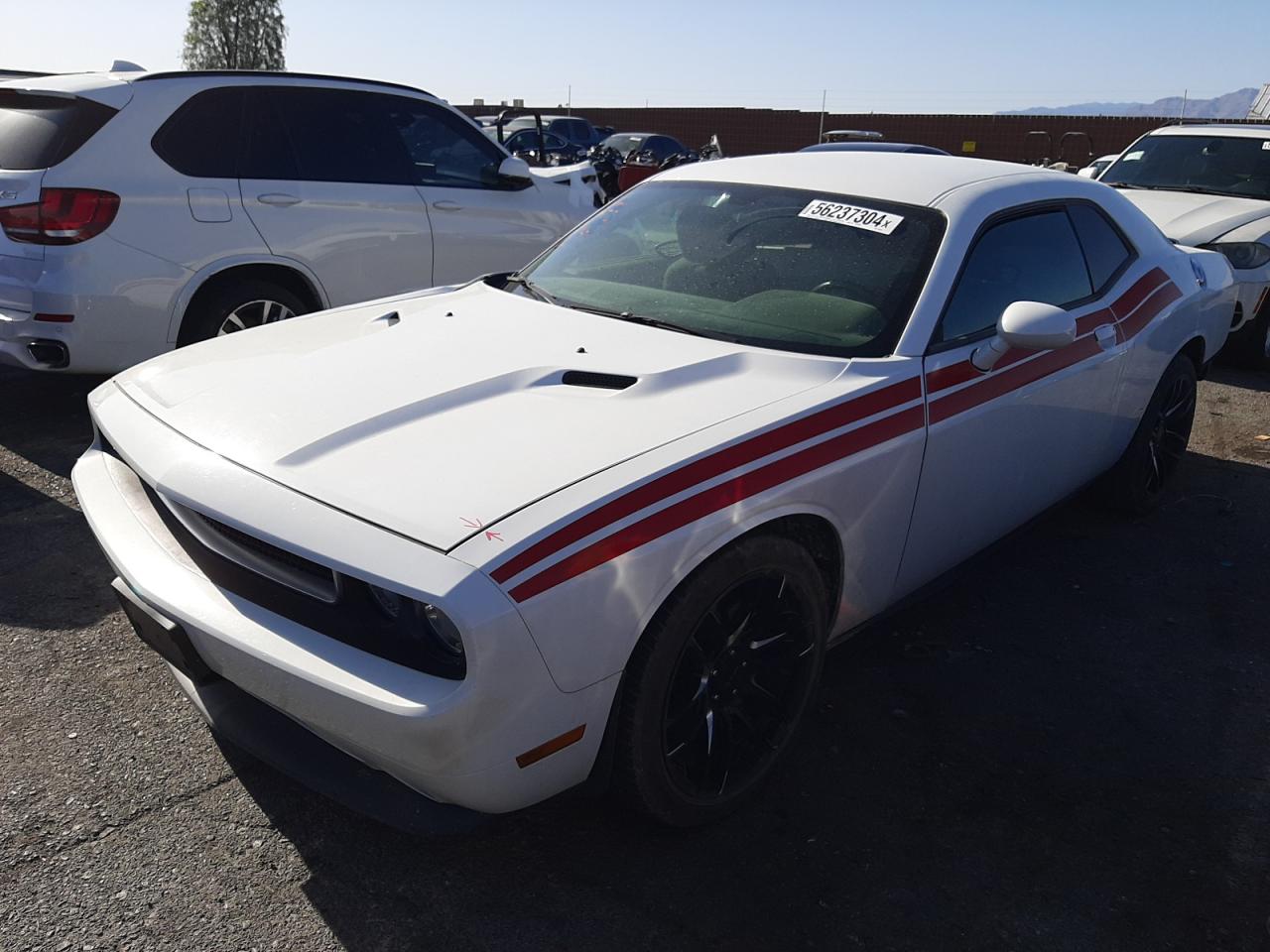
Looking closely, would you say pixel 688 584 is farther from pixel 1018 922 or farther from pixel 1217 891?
pixel 1217 891

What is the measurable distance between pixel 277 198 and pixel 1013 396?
12.8ft

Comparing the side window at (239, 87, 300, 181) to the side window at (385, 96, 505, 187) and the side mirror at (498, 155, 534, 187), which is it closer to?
the side window at (385, 96, 505, 187)

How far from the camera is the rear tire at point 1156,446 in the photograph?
4.57m

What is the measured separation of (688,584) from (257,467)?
977 millimetres

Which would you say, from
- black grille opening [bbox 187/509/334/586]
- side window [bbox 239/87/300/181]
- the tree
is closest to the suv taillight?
side window [bbox 239/87/300/181]

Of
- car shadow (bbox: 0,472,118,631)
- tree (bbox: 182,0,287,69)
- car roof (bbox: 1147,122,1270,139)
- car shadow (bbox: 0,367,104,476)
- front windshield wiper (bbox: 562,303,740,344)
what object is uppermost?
tree (bbox: 182,0,287,69)

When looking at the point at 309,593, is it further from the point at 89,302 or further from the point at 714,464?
the point at 89,302

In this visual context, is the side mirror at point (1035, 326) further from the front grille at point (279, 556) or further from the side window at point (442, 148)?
the side window at point (442, 148)

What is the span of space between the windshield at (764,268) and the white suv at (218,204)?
2.27 metres

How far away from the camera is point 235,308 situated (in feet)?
17.7

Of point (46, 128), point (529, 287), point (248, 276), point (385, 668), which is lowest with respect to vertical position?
point (385, 668)

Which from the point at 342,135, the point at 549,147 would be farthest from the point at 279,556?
the point at 549,147

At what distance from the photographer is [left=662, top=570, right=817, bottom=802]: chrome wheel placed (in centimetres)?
248

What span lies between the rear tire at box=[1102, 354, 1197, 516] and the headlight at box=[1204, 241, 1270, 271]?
2.86 metres
